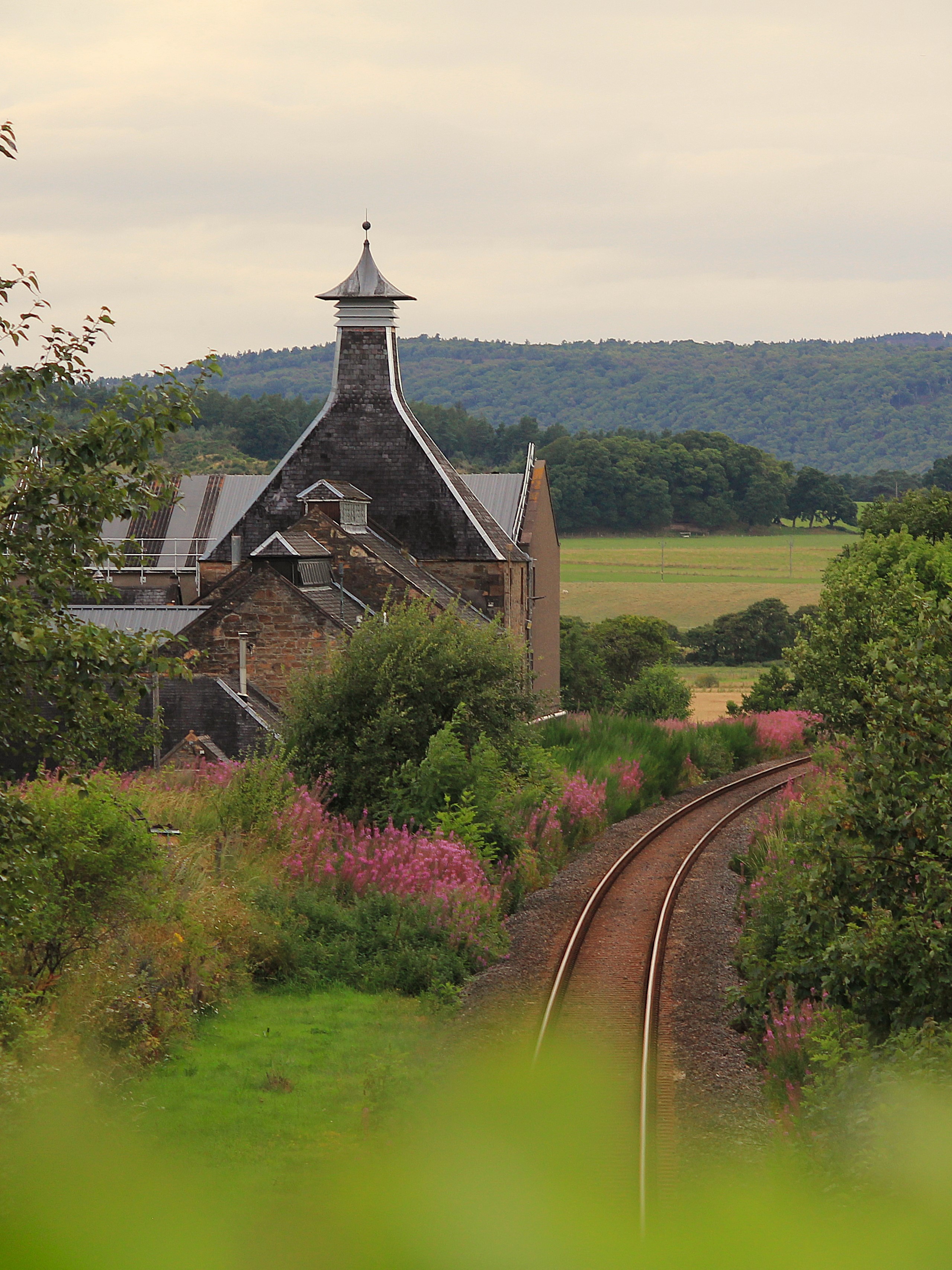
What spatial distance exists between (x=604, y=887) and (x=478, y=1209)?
17.9 m

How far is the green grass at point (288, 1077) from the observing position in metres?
10.4

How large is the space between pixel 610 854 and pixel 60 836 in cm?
1418

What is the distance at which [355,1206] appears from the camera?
356cm

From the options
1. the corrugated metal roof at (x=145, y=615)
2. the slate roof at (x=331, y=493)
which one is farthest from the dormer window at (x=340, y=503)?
the corrugated metal roof at (x=145, y=615)

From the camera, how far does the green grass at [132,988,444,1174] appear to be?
10.4m

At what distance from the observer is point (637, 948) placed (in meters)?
17.5

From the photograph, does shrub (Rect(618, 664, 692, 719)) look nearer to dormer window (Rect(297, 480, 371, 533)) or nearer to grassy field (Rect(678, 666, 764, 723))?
grassy field (Rect(678, 666, 764, 723))

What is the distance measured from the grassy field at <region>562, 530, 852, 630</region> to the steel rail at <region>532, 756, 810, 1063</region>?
66.6 meters

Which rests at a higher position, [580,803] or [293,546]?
[293,546]


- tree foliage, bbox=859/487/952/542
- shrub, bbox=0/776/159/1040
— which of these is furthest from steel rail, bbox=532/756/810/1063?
tree foliage, bbox=859/487/952/542

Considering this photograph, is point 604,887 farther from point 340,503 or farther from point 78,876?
point 340,503

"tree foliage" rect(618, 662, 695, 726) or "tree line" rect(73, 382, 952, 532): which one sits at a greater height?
"tree line" rect(73, 382, 952, 532)

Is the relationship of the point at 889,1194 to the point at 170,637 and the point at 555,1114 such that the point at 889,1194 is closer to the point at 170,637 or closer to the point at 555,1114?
the point at 555,1114

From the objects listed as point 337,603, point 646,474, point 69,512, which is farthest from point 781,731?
point 646,474
